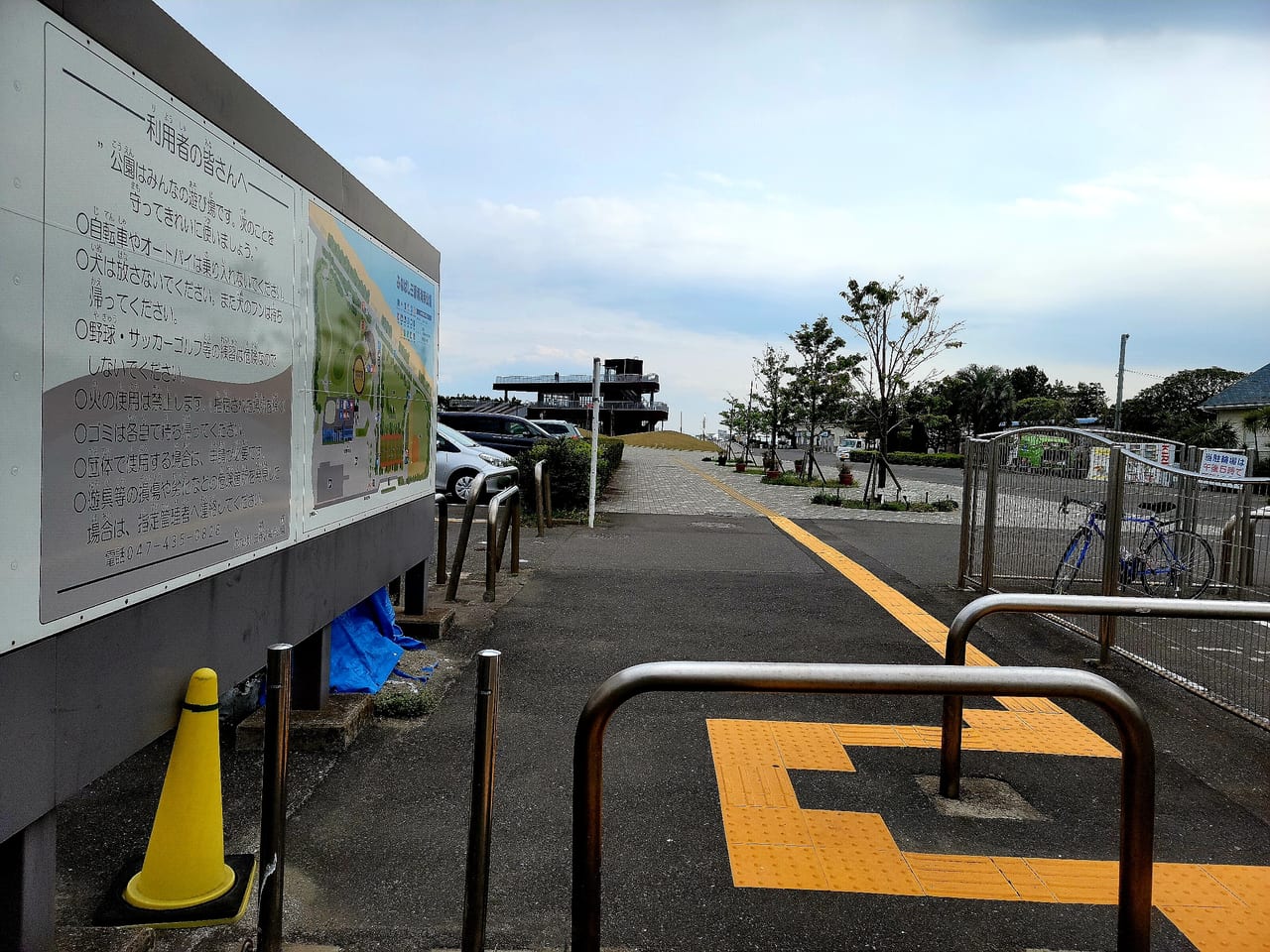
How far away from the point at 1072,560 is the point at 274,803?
22.1 feet

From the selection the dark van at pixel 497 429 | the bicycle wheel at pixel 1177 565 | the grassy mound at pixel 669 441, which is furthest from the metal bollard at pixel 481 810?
the grassy mound at pixel 669 441

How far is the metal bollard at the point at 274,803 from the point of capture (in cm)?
245

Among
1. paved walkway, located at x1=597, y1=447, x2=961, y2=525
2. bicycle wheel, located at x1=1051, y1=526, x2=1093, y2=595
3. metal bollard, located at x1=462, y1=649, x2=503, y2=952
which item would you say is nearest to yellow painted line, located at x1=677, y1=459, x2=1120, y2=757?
bicycle wheel, located at x1=1051, y1=526, x2=1093, y2=595

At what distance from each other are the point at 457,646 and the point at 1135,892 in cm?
423

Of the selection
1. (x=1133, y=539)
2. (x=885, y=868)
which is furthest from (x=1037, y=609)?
(x=1133, y=539)

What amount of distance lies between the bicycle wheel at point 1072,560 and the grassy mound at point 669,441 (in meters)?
52.1

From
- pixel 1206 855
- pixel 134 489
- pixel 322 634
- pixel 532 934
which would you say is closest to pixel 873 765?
pixel 1206 855

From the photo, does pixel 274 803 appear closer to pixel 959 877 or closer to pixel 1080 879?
pixel 959 877

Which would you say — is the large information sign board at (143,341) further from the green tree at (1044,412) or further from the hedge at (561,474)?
the green tree at (1044,412)

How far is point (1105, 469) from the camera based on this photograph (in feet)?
21.4

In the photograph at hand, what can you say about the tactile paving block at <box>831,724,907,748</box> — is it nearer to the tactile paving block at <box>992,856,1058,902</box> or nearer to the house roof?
the tactile paving block at <box>992,856,1058,902</box>

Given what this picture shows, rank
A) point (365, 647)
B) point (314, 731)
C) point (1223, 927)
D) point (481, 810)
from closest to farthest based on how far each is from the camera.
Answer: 1. point (481, 810)
2. point (1223, 927)
3. point (314, 731)
4. point (365, 647)

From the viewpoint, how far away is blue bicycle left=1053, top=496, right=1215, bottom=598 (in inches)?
262

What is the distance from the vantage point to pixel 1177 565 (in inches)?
272
